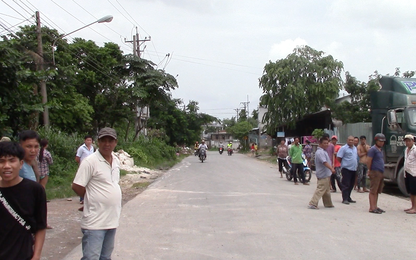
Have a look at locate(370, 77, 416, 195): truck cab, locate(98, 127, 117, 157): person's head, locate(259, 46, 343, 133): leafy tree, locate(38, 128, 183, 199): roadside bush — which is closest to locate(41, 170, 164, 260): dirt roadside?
locate(38, 128, 183, 199): roadside bush

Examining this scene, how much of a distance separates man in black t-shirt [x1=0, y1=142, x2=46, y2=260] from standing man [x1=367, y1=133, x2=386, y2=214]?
7.44 m

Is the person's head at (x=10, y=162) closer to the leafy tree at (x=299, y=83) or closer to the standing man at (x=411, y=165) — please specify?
the standing man at (x=411, y=165)

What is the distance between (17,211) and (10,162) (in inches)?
14.0

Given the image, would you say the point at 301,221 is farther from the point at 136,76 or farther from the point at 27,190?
the point at 136,76

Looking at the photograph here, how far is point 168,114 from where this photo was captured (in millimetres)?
52594

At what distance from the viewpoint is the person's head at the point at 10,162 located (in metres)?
2.95

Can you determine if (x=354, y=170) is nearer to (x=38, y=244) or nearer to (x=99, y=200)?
(x=99, y=200)

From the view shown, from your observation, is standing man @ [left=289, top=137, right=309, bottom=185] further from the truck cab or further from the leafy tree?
the leafy tree

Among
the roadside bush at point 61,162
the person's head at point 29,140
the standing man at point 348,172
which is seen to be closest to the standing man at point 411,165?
the standing man at point 348,172

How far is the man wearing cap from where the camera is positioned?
389cm

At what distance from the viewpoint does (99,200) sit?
394 cm

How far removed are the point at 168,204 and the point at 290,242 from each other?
4.64 m

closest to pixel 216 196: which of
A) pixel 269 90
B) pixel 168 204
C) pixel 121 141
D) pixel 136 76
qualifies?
pixel 168 204

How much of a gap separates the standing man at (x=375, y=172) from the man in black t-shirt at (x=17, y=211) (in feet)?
24.4
